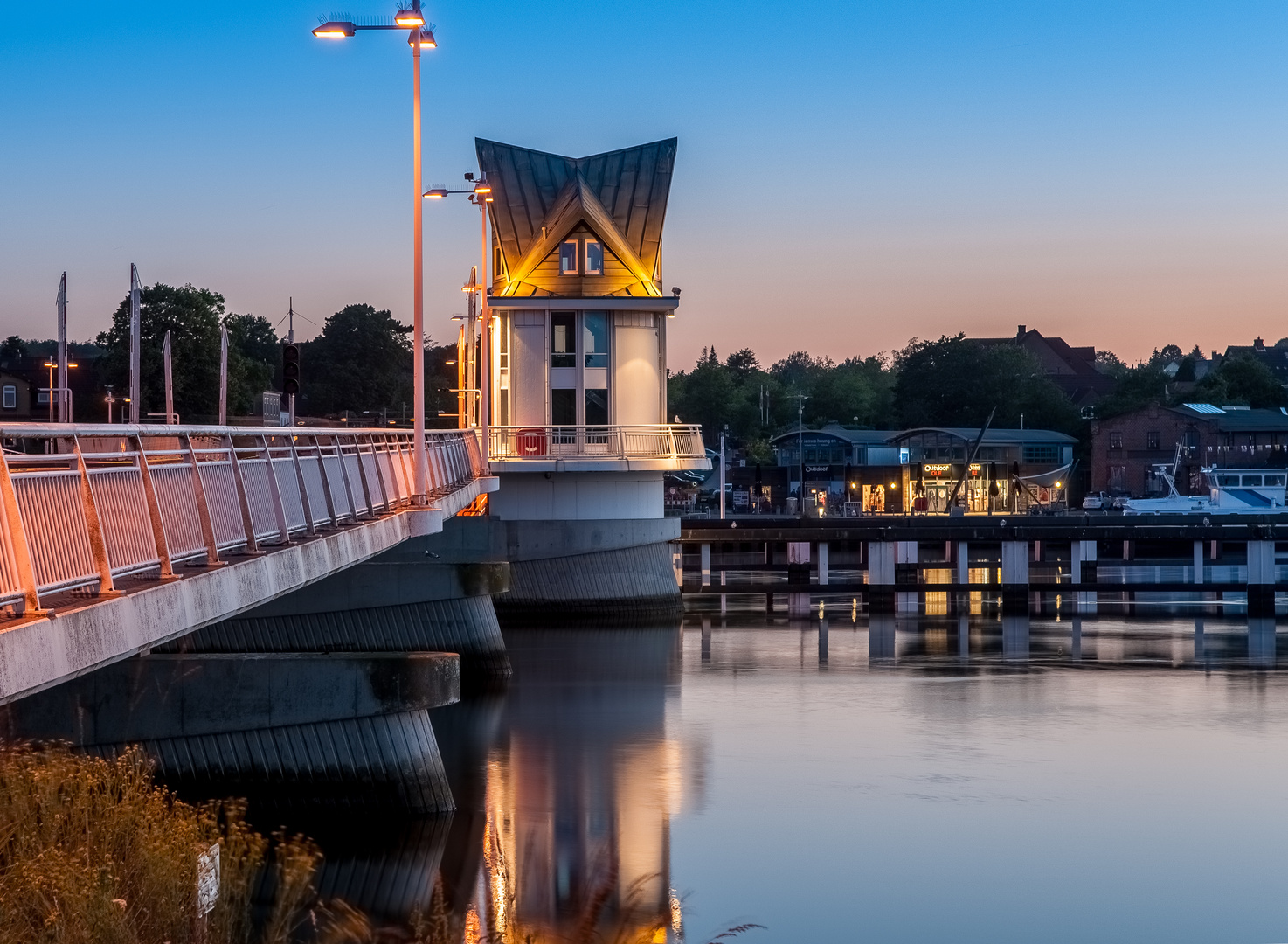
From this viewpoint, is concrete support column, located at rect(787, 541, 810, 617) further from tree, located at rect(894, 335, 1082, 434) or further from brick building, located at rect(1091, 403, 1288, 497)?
tree, located at rect(894, 335, 1082, 434)

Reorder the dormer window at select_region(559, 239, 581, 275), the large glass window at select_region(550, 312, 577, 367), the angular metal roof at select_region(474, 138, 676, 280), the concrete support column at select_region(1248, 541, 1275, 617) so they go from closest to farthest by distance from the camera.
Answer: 1. the large glass window at select_region(550, 312, 577, 367)
2. the concrete support column at select_region(1248, 541, 1275, 617)
3. the dormer window at select_region(559, 239, 581, 275)
4. the angular metal roof at select_region(474, 138, 676, 280)

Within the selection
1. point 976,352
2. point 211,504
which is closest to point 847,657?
point 211,504

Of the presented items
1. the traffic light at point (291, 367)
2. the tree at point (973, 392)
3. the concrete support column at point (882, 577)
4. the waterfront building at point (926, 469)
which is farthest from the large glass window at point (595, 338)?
the tree at point (973, 392)

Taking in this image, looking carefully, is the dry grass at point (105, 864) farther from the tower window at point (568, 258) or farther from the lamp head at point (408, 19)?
the tower window at point (568, 258)

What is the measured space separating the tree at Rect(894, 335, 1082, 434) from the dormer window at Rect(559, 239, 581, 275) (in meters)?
87.5

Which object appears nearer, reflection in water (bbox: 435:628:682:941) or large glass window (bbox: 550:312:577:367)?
reflection in water (bbox: 435:628:682:941)

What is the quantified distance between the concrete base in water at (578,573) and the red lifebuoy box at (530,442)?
2465mm

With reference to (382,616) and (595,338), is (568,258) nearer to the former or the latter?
(595,338)

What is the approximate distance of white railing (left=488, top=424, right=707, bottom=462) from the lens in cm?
5328

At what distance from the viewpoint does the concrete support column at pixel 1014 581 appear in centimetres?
5562

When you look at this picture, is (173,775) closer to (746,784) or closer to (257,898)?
(257,898)

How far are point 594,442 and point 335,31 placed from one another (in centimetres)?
3127

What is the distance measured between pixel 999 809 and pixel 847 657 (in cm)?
1930

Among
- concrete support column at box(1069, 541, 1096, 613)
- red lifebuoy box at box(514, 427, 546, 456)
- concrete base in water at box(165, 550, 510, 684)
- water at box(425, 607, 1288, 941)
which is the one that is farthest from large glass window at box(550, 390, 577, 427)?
concrete support column at box(1069, 541, 1096, 613)
